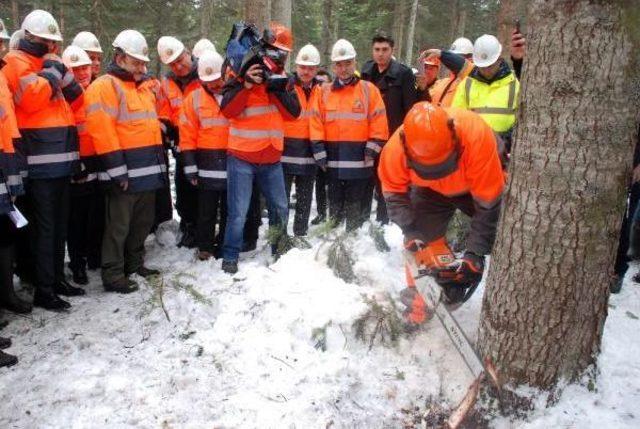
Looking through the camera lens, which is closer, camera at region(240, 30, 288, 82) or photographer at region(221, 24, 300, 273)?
camera at region(240, 30, 288, 82)

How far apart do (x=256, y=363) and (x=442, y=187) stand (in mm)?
1788

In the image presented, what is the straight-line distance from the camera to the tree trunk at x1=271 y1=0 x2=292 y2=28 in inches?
267

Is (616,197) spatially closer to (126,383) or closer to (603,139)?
(603,139)

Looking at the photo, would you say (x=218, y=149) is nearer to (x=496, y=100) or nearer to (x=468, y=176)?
(x=468, y=176)

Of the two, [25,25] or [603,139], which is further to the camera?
[25,25]

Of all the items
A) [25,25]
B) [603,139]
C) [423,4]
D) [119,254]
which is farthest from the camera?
[423,4]

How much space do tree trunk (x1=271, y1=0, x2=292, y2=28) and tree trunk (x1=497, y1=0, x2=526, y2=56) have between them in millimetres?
2917

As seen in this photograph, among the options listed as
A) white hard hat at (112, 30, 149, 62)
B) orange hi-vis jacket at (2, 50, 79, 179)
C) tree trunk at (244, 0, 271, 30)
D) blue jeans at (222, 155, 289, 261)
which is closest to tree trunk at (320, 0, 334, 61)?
tree trunk at (244, 0, 271, 30)

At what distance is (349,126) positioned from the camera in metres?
5.06

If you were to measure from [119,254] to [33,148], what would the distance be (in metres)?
1.15

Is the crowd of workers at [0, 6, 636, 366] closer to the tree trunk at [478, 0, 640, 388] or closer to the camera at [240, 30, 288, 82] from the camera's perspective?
the camera at [240, 30, 288, 82]

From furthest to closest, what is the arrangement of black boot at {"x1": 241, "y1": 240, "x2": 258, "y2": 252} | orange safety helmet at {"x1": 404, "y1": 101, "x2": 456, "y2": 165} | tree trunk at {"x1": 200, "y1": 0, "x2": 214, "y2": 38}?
tree trunk at {"x1": 200, "y1": 0, "x2": 214, "y2": 38}
black boot at {"x1": 241, "y1": 240, "x2": 258, "y2": 252}
orange safety helmet at {"x1": 404, "y1": 101, "x2": 456, "y2": 165}

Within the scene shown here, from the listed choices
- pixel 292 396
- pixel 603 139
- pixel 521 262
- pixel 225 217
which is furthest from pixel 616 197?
pixel 225 217

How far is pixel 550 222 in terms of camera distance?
2.36 meters
